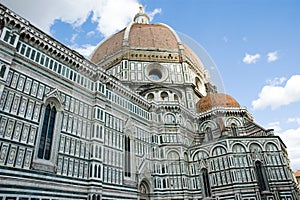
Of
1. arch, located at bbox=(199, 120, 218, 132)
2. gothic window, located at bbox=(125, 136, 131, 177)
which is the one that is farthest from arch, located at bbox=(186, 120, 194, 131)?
gothic window, located at bbox=(125, 136, 131, 177)

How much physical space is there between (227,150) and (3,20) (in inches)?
968

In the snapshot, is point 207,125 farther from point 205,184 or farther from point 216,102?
point 205,184

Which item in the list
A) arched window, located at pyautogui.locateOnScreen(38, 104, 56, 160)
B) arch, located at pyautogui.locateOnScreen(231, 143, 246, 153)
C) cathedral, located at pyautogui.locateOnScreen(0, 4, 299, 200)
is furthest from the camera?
arch, located at pyautogui.locateOnScreen(231, 143, 246, 153)

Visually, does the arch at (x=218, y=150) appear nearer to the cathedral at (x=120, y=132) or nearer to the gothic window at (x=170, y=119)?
the cathedral at (x=120, y=132)

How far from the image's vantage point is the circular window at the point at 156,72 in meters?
37.5

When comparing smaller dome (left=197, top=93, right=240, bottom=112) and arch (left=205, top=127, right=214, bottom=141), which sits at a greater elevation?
smaller dome (left=197, top=93, right=240, bottom=112)

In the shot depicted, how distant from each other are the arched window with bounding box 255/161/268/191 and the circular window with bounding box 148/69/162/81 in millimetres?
19659

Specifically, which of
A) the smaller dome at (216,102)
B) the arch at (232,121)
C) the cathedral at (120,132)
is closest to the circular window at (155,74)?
the cathedral at (120,132)

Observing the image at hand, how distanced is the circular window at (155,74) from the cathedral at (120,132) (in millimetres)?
175

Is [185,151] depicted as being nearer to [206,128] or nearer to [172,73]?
[206,128]

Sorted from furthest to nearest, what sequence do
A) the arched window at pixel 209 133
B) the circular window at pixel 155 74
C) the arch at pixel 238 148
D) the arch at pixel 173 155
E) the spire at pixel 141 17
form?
the spire at pixel 141 17 < the circular window at pixel 155 74 < the arched window at pixel 209 133 < the arch at pixel 173 155 < the arch at pixel 238 148

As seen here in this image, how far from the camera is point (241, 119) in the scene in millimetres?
32781

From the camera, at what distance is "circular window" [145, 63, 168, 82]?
37.5 meters

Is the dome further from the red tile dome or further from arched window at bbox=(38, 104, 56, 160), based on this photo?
arched window at bbox=(38, 104, 56, 160)
